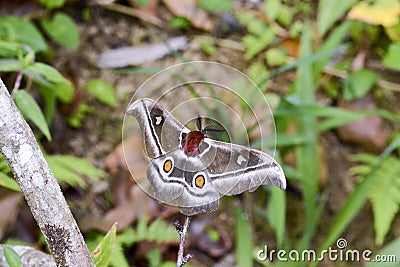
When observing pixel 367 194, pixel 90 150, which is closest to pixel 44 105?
pixel 90 150

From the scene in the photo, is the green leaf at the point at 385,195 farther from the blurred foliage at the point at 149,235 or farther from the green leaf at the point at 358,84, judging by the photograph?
the blurred foliage at the point at 149,235

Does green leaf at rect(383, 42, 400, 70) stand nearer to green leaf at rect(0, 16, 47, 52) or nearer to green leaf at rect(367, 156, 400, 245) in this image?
green leaf at rect(367, 156, 400, 245)

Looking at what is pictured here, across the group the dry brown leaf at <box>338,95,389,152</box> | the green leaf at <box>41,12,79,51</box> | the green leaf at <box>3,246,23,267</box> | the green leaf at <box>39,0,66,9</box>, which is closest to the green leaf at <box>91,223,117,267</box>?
the green leaf at <box>3,246,23,267</box>

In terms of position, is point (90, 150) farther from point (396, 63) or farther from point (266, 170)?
point (266, 170)

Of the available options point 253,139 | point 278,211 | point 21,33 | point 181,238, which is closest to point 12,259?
point 181,238

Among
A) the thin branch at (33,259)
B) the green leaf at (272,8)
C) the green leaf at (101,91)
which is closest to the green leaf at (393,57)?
the green leaf at (272,8)

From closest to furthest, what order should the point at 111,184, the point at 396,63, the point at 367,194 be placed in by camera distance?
the point at 367,194, the point at 111,184, the point at 396,63
